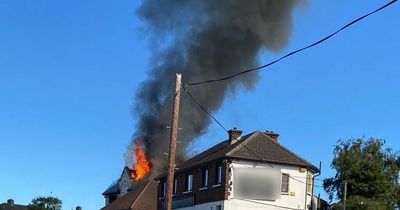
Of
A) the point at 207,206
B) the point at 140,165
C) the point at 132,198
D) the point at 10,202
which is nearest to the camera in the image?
the point at 207,206

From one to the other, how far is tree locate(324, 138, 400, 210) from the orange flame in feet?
70.8

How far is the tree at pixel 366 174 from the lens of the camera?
47781 millimetres

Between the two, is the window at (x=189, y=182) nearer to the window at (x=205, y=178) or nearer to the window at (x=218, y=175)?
the window at (x=205, y=178)

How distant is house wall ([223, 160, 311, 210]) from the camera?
1519 inches

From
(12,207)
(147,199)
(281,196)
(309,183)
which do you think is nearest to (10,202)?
(12,207)

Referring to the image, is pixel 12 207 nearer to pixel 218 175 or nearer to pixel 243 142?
pixel 218 175

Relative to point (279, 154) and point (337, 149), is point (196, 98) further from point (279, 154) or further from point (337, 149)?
point (279, 154)

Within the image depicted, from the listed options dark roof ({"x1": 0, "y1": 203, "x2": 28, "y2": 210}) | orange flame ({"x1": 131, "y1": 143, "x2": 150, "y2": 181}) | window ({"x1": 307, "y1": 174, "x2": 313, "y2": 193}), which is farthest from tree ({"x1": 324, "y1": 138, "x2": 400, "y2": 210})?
dark roof ({"x1": 0, "y1": 203, "x2": 28, "y2": 210})

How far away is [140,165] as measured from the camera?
6869 cm

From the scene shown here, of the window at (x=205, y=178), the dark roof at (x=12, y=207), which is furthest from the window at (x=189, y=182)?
the dark roof at (x=12, y=207)

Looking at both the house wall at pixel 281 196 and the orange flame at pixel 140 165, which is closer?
the house wall at pixel 281 196

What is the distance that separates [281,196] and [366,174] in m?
Result: 11.5

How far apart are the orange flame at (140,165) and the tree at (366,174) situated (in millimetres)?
21594

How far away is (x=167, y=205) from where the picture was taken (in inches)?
751
